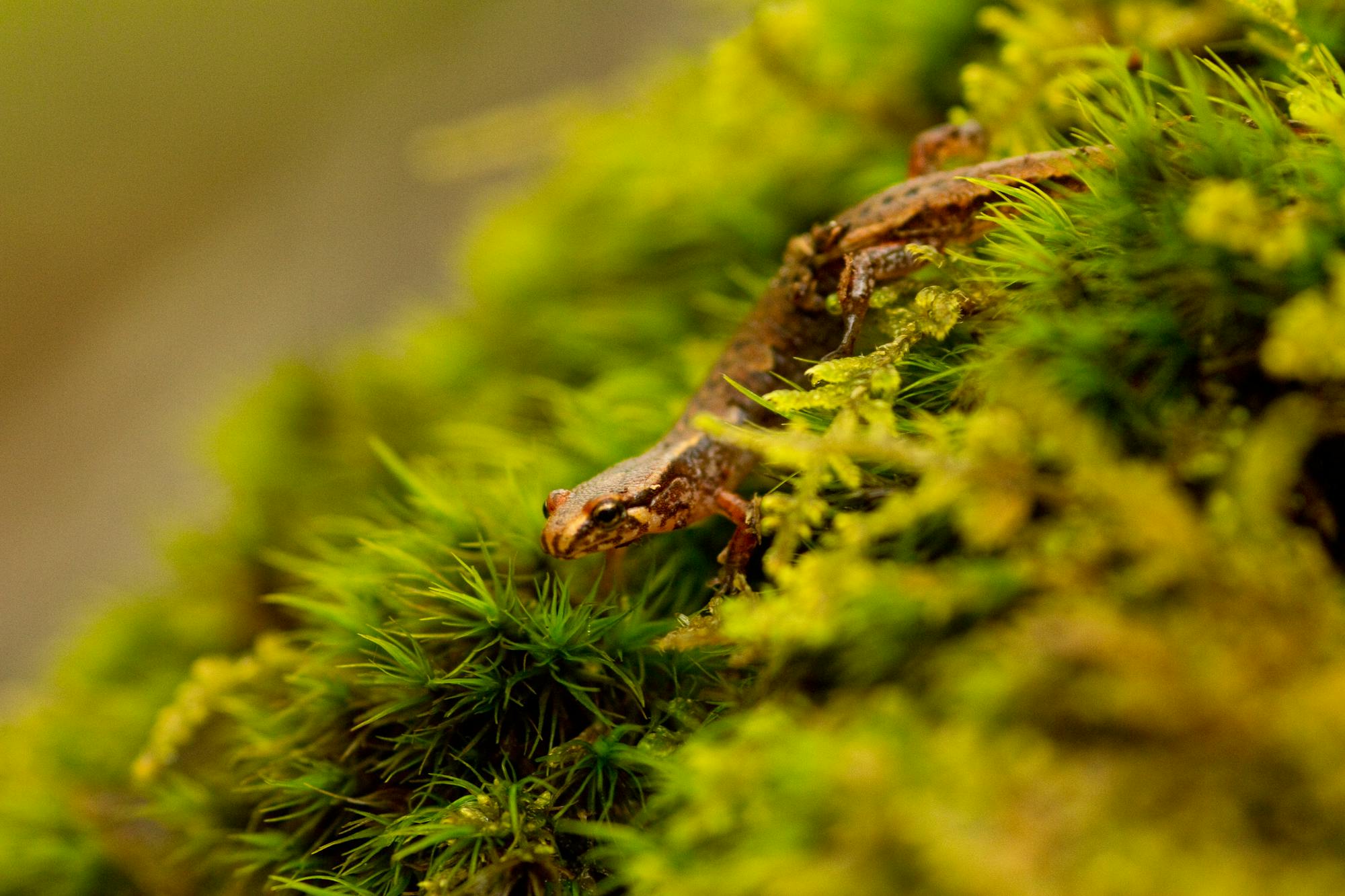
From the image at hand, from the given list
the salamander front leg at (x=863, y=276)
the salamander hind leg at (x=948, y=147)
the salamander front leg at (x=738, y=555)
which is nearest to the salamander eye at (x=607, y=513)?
the salamander front leg at (x=738, y=555)

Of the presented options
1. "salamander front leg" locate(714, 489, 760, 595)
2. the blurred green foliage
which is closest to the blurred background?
the blurred green foliage

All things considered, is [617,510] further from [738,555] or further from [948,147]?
[948,147]

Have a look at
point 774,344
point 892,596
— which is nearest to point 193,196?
point 774,344

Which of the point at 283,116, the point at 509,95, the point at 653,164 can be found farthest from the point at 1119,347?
the point at 283,116

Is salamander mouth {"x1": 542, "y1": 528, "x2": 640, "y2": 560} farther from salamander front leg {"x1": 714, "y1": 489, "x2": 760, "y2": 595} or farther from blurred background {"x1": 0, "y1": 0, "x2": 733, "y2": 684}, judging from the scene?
blurred background {"x1": 0, "y1": 0, "x2": 733, "y2": 684}

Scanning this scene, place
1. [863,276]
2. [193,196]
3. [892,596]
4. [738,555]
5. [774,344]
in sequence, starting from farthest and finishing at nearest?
[193,196] → [774,344] → [863,276] → [738,555] → [892,596]

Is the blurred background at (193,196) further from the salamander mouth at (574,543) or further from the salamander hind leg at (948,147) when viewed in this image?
the salamander mouth at (574,543)
